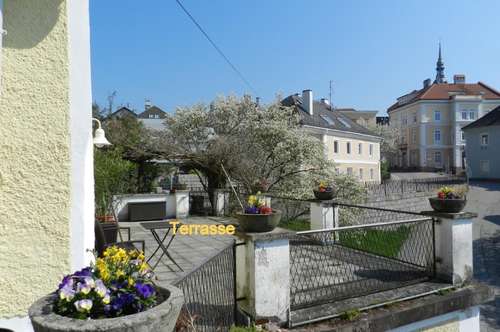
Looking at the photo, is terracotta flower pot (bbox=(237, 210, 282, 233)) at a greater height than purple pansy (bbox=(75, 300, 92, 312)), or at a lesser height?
greater

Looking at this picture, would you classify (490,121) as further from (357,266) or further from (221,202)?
(357,266)

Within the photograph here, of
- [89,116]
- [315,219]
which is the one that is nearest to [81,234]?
[89,116]

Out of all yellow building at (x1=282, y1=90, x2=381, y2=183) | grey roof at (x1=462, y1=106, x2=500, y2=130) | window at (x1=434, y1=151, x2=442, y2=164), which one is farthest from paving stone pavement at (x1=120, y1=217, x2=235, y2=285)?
window at (x1=434, y1=151, x2=442, y2=164)

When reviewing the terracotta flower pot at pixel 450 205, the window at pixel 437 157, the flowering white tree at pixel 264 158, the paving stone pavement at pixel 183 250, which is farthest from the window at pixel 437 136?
the terracotta flower pot at pixel 450 205

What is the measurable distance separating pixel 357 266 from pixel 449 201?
1.76 m

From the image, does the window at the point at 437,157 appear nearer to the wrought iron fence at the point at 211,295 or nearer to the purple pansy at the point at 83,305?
the wrought iron fence at the point at 211,295

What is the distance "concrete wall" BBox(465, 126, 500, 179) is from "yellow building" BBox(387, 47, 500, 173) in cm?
776

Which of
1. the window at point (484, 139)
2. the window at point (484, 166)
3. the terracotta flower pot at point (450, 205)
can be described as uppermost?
the window at point (484, 139)

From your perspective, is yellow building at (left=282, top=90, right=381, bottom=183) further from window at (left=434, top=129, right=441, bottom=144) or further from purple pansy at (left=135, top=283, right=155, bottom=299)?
purple pansy at (left=135, top=283, right=155, bottom=299)

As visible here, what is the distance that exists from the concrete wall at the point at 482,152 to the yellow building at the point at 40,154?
139 feet

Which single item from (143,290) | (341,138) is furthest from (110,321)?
(341,138)

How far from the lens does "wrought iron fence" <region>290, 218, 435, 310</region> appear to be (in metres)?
4.55

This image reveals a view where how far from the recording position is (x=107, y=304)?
183 cm

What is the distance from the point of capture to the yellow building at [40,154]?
314 centimetres
